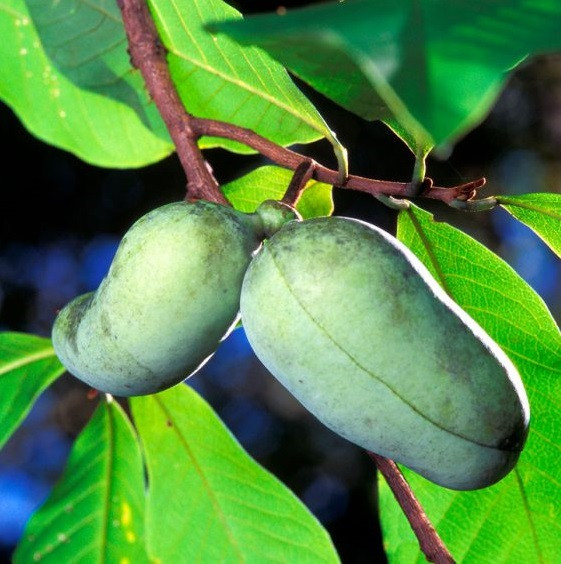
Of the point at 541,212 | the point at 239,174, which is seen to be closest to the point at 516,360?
the point at 541,212

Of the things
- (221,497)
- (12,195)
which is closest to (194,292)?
(221,497)

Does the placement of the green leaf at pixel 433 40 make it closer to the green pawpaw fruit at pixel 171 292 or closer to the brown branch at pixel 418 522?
the green pawpaw fruit at pixel 171 292

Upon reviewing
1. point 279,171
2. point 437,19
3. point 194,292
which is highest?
point 437,19

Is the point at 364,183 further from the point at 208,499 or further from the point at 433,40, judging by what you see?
the point at 208,499

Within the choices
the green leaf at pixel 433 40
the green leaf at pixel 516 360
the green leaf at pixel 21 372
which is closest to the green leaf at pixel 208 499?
the green leaf at pixel 21 372

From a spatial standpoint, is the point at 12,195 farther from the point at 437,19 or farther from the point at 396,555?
the point at 437,19

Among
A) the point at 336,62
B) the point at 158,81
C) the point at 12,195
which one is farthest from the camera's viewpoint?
the point at 12,195
